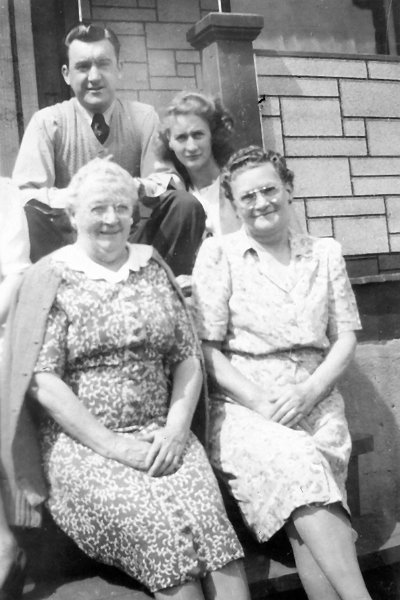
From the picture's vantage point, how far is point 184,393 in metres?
2.67

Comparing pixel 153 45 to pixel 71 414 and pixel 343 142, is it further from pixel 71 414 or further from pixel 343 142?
pixel 71 414

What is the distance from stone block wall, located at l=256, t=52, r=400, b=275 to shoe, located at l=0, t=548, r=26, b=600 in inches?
107

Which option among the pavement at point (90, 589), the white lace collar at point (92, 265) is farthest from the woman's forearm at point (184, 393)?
the pavement at point (90, 589)

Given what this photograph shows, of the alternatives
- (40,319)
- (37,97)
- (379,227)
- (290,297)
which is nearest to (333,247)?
(290,297)

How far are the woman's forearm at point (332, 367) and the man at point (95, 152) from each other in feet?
2.50

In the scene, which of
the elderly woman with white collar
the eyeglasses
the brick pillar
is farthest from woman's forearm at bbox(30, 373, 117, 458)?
the brick pillar

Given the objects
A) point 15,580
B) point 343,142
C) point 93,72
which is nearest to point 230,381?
point 15,580

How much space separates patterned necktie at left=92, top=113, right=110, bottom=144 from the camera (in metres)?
3.51

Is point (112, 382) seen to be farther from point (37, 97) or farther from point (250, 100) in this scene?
point (37, 97)

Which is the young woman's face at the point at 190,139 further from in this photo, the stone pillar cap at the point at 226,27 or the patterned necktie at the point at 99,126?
the stone pillar cap at the point at 226,27

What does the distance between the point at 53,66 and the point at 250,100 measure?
1543mm

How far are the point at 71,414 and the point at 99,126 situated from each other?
1538 mm

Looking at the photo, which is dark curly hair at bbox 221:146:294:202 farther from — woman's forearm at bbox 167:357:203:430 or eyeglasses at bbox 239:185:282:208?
woman's forearm at bbox 167:357:203:430

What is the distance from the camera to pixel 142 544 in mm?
2311
